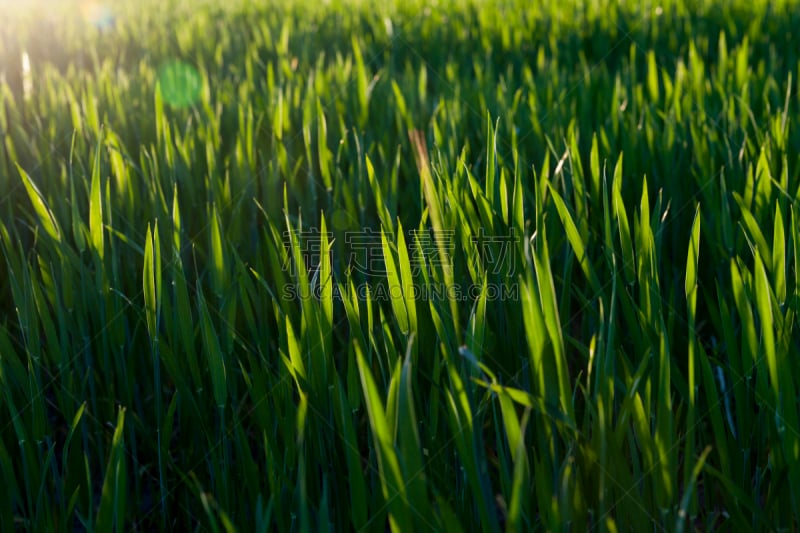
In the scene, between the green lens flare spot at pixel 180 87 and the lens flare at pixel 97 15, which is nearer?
the green lens flare spot at pixel 180 87

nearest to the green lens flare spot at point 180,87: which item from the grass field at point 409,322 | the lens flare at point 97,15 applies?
the grass field at point 409,322

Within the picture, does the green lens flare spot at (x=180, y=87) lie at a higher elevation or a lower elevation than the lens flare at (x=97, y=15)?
lower

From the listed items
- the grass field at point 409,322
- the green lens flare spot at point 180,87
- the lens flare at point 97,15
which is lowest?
the grass field at point 409,322

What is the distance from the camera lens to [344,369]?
104 centimetres

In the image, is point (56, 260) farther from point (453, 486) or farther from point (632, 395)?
point (632, 395)

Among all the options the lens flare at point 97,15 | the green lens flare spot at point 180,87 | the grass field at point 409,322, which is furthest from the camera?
the lens flare at point 97,15

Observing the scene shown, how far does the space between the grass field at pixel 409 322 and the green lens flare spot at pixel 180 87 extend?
0.02 metres

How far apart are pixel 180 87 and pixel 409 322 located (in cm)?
146

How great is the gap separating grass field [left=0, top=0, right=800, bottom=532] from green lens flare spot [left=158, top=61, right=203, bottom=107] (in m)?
0.02

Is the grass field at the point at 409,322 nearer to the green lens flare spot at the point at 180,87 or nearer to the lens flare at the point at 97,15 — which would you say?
the green lens flare spot at the point at 180,87

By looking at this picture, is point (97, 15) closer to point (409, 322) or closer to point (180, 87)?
point (180, 87)

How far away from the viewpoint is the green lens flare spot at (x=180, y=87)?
6.10 feet

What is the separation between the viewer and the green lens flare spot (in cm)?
186

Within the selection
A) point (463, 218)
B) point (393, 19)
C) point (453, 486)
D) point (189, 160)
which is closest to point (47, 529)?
point (453, 486)
